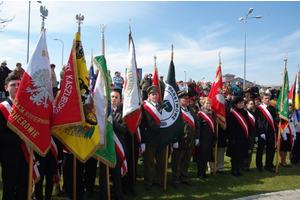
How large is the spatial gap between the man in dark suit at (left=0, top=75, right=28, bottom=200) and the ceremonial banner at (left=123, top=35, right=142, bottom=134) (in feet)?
7.26

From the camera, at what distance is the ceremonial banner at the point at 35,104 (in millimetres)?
3658

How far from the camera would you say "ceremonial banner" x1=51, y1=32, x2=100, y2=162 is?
423 centimetres

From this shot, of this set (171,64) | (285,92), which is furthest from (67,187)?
(285,92)

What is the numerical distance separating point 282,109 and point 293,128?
115 centimetres

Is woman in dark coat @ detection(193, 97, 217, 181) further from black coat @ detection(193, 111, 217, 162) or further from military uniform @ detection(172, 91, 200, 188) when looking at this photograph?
military uniform @ detection(172, 91, 200, 188)

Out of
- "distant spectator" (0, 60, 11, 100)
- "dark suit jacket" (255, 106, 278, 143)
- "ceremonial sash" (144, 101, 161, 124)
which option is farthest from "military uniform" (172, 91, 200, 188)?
"distant spectator" (0, 60, 11, 100)

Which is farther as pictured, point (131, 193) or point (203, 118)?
point (203, 118)

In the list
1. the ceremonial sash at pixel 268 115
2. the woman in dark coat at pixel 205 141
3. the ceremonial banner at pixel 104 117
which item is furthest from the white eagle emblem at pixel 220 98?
the ceremonial banner at pixel 104 117

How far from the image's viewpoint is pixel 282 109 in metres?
8.38

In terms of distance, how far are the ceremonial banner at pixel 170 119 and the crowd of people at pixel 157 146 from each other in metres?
0.14

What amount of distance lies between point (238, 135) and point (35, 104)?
20.1ft

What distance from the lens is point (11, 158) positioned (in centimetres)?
374

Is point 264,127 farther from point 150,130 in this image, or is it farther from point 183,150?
point 150,130

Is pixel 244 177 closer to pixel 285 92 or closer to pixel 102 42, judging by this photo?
pixel 285 92
